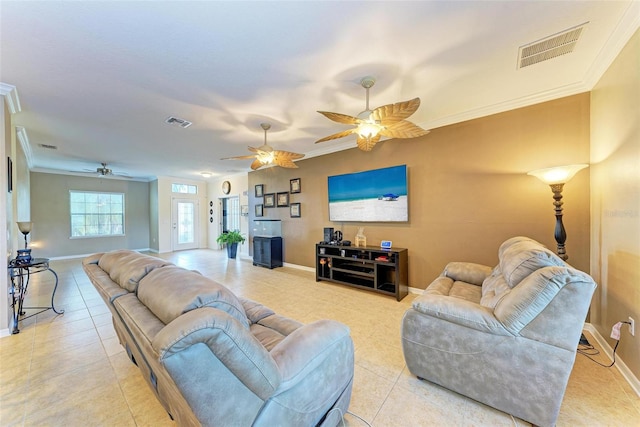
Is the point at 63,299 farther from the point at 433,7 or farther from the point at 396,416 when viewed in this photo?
the point at 433,7

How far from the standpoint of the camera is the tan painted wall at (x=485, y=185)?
8.50 ft

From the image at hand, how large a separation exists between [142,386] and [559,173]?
3.98 metres

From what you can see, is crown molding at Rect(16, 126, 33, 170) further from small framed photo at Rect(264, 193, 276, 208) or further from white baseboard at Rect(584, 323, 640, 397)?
white baseboard at Rect(584, 323, 640, 397)

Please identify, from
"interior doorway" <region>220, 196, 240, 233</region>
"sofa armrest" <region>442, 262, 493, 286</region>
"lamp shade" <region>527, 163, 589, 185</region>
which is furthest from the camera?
"interior doorway" <region>220, 196, 240, 233</region>

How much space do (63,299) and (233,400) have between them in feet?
14.7

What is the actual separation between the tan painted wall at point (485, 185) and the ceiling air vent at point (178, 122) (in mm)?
2079

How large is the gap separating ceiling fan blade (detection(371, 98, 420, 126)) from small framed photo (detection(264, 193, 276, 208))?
4042mm

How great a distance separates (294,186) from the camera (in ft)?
17.9

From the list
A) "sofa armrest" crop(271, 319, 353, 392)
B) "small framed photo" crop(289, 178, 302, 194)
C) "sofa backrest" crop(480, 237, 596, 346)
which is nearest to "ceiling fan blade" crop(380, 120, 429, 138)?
"sofa backrest" crop(480, 237, 596, 346)

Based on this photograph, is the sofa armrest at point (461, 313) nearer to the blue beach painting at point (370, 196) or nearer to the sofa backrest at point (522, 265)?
the sofa backrest at point (522, 265)

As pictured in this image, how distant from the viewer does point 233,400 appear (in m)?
0.84

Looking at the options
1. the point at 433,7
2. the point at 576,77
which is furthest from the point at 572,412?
the point at 576,77

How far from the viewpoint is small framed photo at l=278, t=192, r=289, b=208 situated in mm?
5636

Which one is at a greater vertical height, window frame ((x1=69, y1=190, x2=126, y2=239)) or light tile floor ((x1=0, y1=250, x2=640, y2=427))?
window frame ((x1=69, y1=190, x2=126, y2=239))
